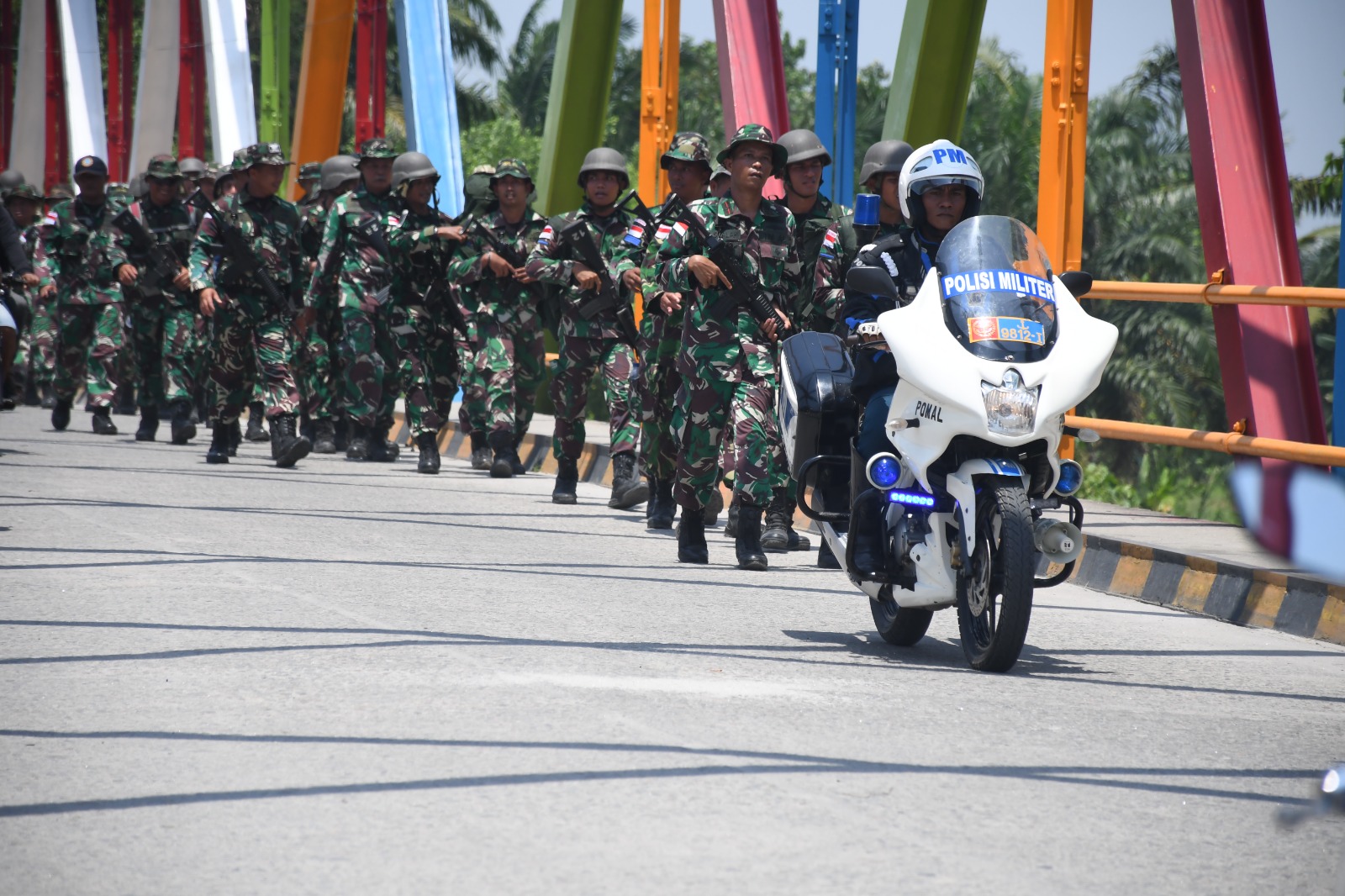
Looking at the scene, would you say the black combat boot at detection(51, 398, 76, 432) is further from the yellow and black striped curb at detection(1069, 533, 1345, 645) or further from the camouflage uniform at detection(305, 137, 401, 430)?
the yellow and black striped curb at detection(1069, 533, 1345, 645)

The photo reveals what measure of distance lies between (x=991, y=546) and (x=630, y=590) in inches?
85.5

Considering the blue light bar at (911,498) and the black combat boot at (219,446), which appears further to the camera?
the black combat boot at (219,446)

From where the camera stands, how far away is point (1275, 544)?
74.8 inches

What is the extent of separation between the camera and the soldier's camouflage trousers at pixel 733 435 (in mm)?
8273

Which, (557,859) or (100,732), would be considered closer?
(557,859)

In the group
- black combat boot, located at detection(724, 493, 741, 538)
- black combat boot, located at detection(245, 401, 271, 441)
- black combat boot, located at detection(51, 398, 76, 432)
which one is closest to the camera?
black combat boot, located at detection(724, 493, 741, 538)

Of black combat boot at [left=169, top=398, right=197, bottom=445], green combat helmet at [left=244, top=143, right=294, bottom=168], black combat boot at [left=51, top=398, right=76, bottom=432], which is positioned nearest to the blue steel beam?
green combat helmet at [left=244, top=143, right=294, bottom=168]

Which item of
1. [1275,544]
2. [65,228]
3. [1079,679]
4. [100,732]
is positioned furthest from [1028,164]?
[1275,544]

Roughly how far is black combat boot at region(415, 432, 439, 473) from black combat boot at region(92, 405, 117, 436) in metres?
3.61

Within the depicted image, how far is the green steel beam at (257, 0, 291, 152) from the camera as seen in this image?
2838 centimetres

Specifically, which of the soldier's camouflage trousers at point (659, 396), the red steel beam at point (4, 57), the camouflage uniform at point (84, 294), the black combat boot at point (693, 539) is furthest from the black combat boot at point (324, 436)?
the red steel beam at point (4, 57)

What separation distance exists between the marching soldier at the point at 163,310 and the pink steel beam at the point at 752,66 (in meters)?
4.51

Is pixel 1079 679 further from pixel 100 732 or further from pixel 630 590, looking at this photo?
pixel 100 732

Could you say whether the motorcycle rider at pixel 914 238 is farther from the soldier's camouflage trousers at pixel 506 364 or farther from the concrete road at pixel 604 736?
the soldier's camouflage trousers at pixel 506 364
